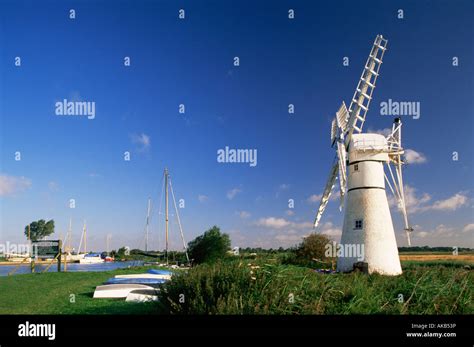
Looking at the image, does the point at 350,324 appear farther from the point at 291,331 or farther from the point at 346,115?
the point at 346,115

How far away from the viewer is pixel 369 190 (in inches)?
758

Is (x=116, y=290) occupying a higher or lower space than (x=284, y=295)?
lower

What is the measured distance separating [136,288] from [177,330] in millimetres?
7195

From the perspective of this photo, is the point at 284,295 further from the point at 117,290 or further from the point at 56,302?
the point at 56,302

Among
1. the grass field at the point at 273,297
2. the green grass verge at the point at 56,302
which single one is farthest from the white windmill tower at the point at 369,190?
the green grass verge at the point at 56,302

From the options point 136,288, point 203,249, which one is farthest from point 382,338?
point 203,249

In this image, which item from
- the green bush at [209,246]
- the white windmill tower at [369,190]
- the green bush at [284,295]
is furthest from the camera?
the green bush at [209,246]

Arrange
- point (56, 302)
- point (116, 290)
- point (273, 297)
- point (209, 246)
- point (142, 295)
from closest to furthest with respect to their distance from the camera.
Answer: point (273, 297) → point (56, 302) → point (142, 295) → point (116, 290) → point (209, 246)

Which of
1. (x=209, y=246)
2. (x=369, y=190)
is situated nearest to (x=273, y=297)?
(x=369, y=190)

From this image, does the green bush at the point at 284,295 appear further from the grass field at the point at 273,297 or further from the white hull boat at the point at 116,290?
the white hull boat at the point at 116,290

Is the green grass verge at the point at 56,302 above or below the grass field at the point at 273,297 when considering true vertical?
below

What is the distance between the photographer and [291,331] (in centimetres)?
588

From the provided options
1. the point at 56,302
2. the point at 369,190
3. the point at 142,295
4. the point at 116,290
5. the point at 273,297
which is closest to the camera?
the point at 273,297

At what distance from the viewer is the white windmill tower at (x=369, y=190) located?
18.8 m
